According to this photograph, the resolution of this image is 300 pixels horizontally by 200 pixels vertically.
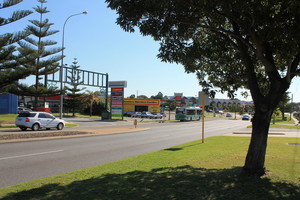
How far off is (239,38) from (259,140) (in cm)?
243

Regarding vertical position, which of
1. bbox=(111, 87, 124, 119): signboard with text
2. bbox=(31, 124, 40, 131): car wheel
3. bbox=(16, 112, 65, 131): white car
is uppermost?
bbox=(111, 87, 124, 119): signboard with text

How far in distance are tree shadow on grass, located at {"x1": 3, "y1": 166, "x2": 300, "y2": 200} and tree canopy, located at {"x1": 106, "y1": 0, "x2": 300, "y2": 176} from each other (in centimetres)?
74

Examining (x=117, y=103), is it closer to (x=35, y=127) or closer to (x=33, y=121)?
(x=35, y=127)

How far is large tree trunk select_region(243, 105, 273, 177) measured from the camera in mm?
6017

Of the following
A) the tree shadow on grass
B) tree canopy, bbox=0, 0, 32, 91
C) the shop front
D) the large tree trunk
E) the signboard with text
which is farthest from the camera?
the shop front

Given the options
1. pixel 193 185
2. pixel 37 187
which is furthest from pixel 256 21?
pixel 37 187

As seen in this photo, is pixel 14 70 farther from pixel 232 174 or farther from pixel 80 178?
pixel 232 174

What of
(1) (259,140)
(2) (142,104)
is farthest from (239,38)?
(2) (142,104)

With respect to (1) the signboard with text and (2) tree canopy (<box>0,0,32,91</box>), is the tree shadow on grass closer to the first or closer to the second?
(2) tree canopy (<box>0,0,32,91</box>)

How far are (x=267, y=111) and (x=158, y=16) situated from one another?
3.48 metres

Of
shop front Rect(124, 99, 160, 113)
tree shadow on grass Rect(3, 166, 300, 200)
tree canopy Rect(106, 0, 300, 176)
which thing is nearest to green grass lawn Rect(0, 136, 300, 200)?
tree shadow on grass Rect(3, 166, 300, 200)

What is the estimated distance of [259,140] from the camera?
6043mm

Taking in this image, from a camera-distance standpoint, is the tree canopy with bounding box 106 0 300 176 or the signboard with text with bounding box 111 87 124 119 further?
the signboard with text with bounding box 111 87 124 119

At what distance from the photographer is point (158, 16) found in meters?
7.08
